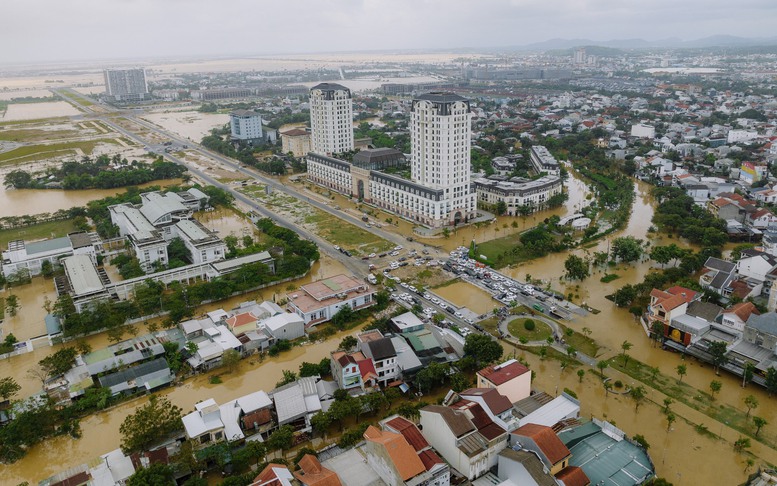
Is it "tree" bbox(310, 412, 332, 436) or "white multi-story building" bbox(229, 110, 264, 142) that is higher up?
"white multi-story building" bbox(229, 110, 264, 142)

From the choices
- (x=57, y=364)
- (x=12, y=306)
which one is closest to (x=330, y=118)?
(x=12, y=306)

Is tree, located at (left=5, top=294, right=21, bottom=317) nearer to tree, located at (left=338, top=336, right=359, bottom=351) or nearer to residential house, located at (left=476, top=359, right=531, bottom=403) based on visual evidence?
tree, located at (left=338, top=336, right=359, bottom=351)

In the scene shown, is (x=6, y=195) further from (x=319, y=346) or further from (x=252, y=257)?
(x=319, y=346)

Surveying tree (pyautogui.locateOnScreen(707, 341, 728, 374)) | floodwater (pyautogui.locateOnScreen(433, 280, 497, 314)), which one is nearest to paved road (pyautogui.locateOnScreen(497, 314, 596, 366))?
floodwater (pyautogui.locateOnScreen(433, 280, 497, 314))

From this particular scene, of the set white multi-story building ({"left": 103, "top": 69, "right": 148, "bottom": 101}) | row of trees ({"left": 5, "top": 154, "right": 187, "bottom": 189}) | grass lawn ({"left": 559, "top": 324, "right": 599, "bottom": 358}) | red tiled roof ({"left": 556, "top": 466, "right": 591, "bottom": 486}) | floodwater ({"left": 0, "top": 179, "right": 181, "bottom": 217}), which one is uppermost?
white multi-story building ({"left": 103, "top": 69, "right": 148, "bottom": 101})

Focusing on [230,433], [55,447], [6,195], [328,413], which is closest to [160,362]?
[55,447]

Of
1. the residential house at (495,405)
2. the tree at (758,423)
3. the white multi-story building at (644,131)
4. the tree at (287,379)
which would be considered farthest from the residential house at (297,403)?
the white multi-story building at (644,131)
